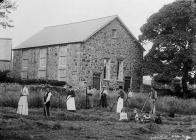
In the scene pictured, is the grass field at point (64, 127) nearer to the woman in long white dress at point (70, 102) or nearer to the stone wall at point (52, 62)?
the woman in long white dress at point (70, 102)

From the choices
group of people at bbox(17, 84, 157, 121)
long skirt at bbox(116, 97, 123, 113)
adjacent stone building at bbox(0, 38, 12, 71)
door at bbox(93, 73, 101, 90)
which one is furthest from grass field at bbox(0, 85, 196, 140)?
adjacent stone building at bbox(0, 38, 12, 71)

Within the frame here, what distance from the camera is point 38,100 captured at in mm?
27562

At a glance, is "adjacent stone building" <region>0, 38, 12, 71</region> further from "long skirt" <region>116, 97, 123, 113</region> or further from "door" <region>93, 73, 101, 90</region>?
"long skirt" <region>116, 97, 123, 113</region>

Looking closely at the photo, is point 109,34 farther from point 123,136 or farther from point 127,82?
point 123,136

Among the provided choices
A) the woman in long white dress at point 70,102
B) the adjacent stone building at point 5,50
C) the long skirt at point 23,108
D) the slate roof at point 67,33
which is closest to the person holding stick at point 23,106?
the long skirt at point 23,108

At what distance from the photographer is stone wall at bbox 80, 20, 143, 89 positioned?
40.6 metres

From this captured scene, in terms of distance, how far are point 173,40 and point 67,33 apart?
10768mm

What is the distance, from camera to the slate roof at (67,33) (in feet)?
136

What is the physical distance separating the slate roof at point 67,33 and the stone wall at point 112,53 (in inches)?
24.2

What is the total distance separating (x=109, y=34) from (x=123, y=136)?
28.0 meters

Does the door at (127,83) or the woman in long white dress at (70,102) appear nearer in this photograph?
the woman in long white dress at (70,102)

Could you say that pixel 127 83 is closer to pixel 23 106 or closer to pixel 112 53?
pixel 112 53

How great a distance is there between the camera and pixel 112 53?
4316 cm

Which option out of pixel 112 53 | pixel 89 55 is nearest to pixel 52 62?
pixel 89 55
